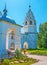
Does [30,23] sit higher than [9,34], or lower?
higher

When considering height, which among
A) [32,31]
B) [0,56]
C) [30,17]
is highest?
[30,17]

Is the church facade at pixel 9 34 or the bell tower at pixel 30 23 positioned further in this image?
the bell tower at pixel 30 23

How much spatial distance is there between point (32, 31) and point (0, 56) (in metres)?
23.4

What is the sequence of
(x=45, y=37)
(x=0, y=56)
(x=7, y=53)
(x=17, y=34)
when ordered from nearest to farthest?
(x=0, y=56)
(x=7, y=53)
(x=17, y=34)
(x=45, y=37)

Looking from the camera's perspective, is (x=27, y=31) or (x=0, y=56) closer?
(x=0, y=56)

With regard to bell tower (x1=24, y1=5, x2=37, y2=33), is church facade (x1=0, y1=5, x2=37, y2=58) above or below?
below

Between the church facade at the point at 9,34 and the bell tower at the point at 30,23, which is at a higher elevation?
the bell tower at the point at 30,23

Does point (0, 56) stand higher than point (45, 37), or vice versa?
point (45, 37)

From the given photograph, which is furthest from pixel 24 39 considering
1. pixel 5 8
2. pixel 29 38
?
pixel 5 8

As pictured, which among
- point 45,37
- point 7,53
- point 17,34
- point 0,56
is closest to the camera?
point 0,56

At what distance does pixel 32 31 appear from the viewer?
132ft

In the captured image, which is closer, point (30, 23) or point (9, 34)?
point (9, 34)

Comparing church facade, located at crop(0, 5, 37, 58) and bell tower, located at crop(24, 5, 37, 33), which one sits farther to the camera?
bell tower, located at crop(24, 5, 37, 33)

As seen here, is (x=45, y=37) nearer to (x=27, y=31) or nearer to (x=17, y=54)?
(x=27, y=31)
